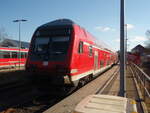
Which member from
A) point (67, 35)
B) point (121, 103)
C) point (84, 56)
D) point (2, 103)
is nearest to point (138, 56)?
point (84, 56)

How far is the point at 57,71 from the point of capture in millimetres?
7559

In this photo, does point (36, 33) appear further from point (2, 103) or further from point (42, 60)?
point (2, 103)

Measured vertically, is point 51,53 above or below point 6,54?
below

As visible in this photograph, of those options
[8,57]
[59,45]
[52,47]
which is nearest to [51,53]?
[52,47]

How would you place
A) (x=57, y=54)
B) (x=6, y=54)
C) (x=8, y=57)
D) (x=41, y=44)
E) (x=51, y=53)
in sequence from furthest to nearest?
(x=8, y=57)
(x=6, y=54)
(x=41, y=44)
(x=51, y=53)
(x=57, y=54)

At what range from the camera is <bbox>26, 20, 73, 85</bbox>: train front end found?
7.53 meters

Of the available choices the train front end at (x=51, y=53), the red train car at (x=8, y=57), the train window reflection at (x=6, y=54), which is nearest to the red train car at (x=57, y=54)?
the train front end at (x=51, y=53)

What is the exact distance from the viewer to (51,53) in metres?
8.05

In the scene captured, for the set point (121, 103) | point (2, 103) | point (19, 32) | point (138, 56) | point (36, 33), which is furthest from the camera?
point (19, 32)

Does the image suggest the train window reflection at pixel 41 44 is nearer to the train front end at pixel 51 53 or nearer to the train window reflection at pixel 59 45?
the train front end at pixel 51 53

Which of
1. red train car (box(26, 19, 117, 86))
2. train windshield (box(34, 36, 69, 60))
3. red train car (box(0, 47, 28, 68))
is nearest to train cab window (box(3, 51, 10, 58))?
red train car (box(0, 47, 28, 68))

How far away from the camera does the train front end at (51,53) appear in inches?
297

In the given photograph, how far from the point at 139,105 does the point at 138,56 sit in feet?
47.4

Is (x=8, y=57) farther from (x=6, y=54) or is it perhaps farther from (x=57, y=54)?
(x=57, y=54)
